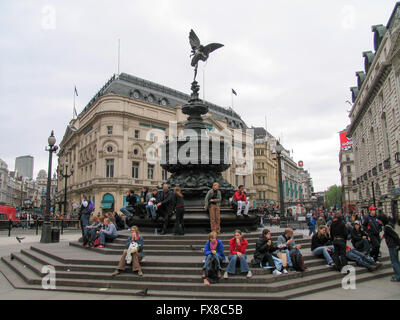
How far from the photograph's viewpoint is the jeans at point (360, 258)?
8.31 m

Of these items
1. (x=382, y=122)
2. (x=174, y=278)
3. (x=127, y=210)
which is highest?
(x=382, y=122)

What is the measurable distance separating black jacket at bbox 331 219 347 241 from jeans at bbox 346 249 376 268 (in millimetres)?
785

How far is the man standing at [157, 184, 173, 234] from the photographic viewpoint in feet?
34.2

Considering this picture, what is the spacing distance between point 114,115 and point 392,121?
36.5 metres

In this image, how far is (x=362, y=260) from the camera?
330 inches

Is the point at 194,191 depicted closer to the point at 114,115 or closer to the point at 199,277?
the point at 199,277

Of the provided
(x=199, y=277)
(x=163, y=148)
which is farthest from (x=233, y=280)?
(x=163, y=148)

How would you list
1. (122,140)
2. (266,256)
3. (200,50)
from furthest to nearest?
(122,140)
(200,50)
(266,256)

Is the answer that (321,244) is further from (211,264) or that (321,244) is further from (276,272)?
(211,264)

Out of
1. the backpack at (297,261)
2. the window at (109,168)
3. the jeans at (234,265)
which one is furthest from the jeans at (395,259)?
the window at (109,168)

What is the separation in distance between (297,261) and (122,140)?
42.5m

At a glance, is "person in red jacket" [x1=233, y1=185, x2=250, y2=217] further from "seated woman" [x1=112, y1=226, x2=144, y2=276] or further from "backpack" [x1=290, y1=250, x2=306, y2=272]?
"seated woman" [x1=112, y1=226, x2=144, y2=276]

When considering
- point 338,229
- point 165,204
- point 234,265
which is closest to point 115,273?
point 234,265

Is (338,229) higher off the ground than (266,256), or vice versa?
(338,229)
